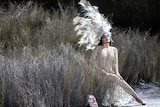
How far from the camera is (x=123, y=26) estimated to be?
10031 mm

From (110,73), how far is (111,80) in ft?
0.28

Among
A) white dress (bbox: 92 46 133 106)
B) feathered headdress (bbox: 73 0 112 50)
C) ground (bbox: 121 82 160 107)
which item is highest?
feathered headdress (bbox: 73 0 112 50)

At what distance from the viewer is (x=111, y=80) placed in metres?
5.14

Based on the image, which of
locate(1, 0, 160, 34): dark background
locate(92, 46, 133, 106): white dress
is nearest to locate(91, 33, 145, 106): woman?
locate(92, 46, 133, 106): white dress

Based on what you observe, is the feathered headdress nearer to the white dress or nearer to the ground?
the white dress

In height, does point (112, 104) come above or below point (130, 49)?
below

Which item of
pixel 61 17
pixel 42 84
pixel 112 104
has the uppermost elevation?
pixel 61 17

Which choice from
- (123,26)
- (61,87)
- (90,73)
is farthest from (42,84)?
(123,26)

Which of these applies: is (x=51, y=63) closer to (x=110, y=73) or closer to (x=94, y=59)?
(x=94, y=59)

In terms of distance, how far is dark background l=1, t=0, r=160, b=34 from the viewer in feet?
33.2

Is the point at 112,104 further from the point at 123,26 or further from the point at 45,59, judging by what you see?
the point at 123,26

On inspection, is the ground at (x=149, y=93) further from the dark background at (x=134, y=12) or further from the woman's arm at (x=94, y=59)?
the dark background at (x=134, y=12)

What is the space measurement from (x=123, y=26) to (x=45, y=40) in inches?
126

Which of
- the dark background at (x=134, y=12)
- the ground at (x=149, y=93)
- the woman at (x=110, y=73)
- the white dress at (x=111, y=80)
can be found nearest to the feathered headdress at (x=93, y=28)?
the woman at (x=110, y=73)
